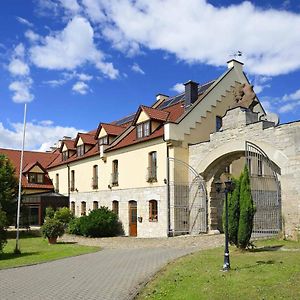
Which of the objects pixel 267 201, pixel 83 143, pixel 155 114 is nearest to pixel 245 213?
pixel 267 201

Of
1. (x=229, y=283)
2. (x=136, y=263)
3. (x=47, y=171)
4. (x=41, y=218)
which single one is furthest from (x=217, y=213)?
(x=47, y=171)

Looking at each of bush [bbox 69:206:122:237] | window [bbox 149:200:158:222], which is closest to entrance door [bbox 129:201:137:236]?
bush [bbox 69:206:122:237]

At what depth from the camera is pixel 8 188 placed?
92.6 feet

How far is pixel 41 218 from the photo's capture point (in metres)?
34.6

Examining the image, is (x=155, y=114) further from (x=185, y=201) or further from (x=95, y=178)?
(x=95, y=178)

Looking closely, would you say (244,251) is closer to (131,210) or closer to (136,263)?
(136,263)

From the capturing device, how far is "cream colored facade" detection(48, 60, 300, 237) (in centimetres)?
2386

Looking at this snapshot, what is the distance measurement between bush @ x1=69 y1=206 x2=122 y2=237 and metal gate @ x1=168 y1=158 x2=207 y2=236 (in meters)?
5.60

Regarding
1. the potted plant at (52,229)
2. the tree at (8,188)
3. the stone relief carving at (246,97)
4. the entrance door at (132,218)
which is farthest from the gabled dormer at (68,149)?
the stone relief carving at (246,97)

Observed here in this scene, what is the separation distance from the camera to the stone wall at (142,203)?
24.1 meters

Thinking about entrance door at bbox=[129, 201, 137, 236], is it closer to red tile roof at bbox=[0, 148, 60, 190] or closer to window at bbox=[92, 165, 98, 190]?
window at bbox=[92, 165, 98, 190]

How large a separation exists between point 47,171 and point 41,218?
8254 mm

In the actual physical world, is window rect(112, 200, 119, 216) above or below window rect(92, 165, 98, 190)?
below

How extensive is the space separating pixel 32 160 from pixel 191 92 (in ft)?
78.0
